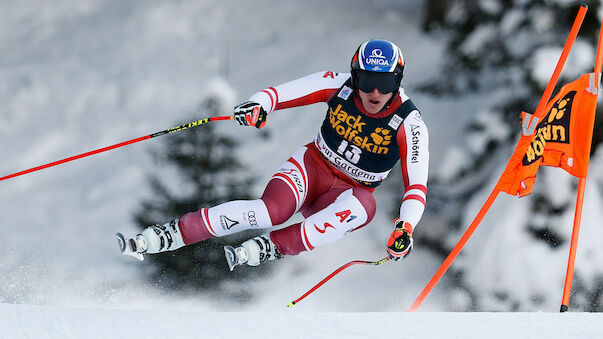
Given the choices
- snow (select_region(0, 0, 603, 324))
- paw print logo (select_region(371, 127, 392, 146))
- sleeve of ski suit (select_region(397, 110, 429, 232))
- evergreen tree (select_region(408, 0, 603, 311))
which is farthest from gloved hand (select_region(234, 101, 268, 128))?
evergreen tree (select_region(408, 0, 603, 311))

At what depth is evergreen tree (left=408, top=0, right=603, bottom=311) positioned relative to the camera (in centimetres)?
725

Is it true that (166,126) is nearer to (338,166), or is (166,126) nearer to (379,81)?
(338,166)

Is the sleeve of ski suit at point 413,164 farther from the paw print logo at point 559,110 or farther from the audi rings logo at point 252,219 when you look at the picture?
the paw print logo at point 559,110

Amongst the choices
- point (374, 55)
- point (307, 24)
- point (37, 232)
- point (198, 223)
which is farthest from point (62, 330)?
point (307, 24)

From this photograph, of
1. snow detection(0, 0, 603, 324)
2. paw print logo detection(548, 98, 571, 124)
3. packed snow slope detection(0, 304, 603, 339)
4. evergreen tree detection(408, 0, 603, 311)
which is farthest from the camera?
evergreen tree detection(408, 0, 603, 311)

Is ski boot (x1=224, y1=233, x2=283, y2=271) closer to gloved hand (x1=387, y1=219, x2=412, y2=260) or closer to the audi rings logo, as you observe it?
the audi rings logo

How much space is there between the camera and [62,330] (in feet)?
6.58

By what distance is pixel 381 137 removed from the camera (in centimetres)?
355

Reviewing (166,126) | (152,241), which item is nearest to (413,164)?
(152,241)

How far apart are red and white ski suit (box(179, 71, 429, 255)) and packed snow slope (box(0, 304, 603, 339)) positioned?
1077 millimetres

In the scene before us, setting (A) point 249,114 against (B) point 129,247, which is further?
(A) point 249,114

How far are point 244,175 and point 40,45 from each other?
9.15 feet

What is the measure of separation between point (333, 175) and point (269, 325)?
170cm

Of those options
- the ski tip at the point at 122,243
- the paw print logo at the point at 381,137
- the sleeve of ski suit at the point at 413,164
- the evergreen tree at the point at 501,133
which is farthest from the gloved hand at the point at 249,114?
the evergreen tree at the point at 501,133
